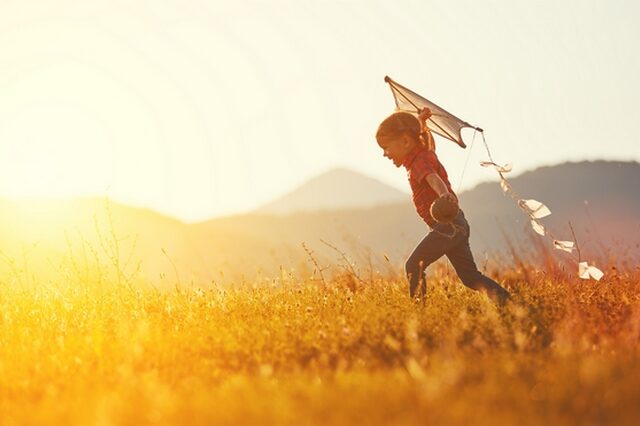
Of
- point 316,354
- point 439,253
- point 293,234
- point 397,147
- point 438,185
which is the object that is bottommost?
point 293,234

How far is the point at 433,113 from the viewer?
784 cm

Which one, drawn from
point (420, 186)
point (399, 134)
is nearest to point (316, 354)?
point (420, 186)

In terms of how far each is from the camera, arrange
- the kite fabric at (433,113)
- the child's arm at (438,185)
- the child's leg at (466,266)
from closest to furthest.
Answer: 1. the child's arm at (438,185)
2. the child's leg at (466,266)
3. the kite fabric at (433,113)

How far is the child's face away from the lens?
726 cm

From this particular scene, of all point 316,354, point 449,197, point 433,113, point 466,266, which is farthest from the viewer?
point 433,113

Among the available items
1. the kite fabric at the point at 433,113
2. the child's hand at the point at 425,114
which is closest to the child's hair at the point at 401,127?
the child's hand at the point at 425,114

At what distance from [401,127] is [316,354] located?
2801 mm

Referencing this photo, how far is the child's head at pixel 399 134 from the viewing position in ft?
23.8

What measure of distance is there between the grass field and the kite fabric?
1641 mm

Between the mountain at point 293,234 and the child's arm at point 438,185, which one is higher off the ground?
the child's arm at point 438,185

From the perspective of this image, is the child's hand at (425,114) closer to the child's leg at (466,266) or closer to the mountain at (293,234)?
the child's leg at (466,266)

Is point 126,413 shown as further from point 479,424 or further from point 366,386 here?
point 479,424

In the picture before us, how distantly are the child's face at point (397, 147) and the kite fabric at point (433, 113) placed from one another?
28.1 inches

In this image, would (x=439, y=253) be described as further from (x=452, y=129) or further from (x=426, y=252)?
(x=452, y=129)
